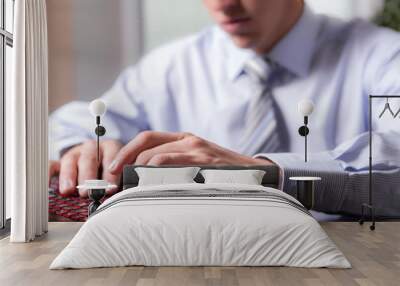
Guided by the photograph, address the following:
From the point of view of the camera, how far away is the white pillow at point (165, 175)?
7.08 meters

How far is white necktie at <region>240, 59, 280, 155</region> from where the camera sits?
7648 mm

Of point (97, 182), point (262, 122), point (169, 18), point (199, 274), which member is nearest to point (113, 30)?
point (169, 18)

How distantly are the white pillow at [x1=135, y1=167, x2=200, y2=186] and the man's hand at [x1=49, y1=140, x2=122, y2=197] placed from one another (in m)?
0.58

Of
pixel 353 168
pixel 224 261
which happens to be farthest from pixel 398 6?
pixel 224 261

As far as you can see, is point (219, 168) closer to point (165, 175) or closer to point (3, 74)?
point (165, 175)

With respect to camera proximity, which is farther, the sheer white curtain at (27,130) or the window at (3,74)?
the window at (3,74)

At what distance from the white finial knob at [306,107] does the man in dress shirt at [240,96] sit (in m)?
0.24

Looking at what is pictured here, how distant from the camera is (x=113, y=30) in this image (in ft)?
25.8

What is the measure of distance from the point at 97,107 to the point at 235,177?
1.85m

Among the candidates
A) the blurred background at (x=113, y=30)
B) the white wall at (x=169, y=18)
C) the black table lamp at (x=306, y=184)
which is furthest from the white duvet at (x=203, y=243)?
the white wall at (x=169, y=18)

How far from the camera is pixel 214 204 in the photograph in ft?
16.5

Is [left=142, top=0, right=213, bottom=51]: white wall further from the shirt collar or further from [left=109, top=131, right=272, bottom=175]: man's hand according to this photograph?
[left=109, top=131, right=272, bottom=175]: man's hand

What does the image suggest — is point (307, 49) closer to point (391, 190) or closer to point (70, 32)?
point (391, 190)

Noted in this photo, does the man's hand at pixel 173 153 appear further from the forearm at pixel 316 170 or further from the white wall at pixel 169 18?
the white wall at pixel 169 18
